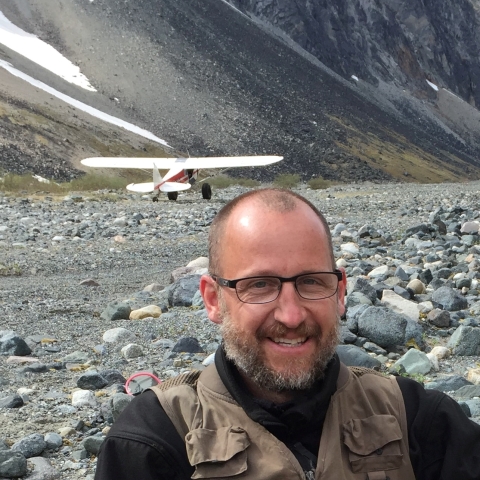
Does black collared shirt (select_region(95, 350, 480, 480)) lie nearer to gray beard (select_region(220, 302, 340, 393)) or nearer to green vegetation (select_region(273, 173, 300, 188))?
gray beard (select_region(220, 302, 340, 393))

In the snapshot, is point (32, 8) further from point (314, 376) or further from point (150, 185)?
point (314, 376)

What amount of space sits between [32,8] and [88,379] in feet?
263

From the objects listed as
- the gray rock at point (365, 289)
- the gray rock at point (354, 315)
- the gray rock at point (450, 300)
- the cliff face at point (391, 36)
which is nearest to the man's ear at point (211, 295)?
the gray rock at point (354, 315)

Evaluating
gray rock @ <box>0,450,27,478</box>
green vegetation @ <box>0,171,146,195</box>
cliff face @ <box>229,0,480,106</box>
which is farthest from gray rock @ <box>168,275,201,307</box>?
cliff face @ <box>229,0,480,106</box>

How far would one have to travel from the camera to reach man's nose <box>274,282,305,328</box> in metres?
2.59

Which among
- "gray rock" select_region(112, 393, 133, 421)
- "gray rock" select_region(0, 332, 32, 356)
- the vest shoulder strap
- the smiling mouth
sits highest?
the smiling mouth

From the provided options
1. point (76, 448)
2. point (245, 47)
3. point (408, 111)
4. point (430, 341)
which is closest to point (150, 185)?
point (430, 341)

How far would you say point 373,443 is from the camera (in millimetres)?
2537

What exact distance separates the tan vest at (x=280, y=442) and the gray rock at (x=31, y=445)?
7.21ft

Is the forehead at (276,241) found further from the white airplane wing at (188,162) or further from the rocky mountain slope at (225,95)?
the rocky mountain slope at (225,95)

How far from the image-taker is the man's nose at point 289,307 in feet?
8.50

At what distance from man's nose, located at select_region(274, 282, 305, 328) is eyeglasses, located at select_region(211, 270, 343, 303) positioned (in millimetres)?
17

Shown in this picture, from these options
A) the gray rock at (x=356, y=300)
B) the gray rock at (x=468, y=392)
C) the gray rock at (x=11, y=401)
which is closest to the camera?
the gray rock at (x=468, y=392)

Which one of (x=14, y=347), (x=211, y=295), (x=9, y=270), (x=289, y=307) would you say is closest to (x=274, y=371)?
(x=289, y=307)
